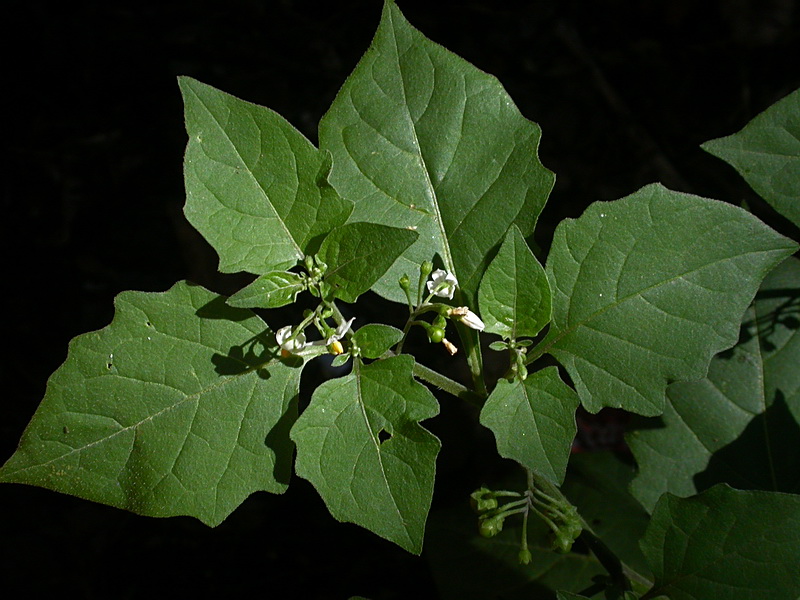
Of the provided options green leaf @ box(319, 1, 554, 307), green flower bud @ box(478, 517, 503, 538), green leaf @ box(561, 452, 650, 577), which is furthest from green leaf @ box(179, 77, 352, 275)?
green leaf @ box(561, 452, 650, 577)

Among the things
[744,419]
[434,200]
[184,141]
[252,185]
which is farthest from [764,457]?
[184,141]

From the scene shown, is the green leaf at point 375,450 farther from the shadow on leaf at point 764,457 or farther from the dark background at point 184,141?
the dark background at point 184,141

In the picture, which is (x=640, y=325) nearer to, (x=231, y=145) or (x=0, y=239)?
(x=231, y=145)

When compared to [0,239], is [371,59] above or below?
above

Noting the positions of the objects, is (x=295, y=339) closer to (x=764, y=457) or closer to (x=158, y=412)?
(x=158, y=412)

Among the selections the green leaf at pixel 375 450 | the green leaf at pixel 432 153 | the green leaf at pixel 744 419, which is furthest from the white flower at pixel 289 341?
the green leaf at pixel 744 419

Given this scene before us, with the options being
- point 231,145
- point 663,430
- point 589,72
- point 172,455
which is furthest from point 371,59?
point 589,72
